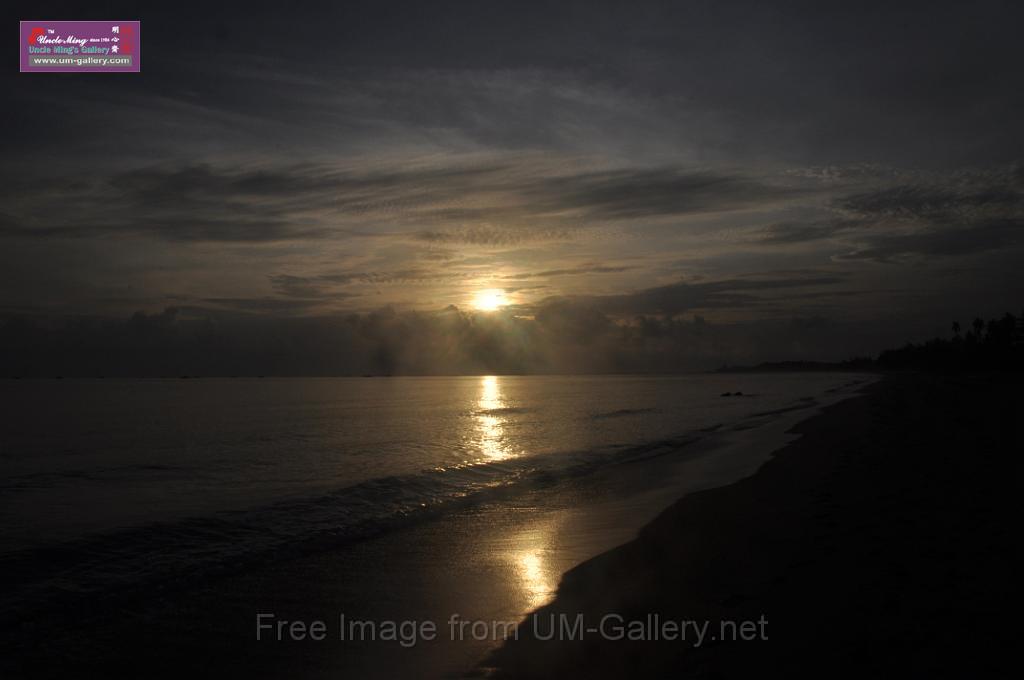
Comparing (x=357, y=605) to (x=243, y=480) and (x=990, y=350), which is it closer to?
(x=243, y=480)

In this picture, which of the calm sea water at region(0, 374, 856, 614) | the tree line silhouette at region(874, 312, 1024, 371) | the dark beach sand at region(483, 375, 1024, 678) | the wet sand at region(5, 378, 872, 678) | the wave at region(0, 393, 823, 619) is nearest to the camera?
the dark beach sand at region(483, 375, 1024, 678)

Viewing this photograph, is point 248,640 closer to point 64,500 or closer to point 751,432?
point 64,500

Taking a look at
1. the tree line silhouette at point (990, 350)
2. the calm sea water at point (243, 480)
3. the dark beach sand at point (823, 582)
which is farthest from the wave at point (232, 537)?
the tree line silhouette at point (990, 350)

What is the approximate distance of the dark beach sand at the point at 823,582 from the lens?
18.5ft

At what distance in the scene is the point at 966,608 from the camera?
20.6 ft

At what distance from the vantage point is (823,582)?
762 cm

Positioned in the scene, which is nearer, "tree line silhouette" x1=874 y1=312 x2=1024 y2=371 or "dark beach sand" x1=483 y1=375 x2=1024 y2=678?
"dark beach sand" x1=483 y1=375 x2=1024 y2=678

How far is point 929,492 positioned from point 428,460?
16.7 meters

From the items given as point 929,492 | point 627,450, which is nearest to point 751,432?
point 627,450

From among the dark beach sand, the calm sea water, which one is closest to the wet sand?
the dark beach sand

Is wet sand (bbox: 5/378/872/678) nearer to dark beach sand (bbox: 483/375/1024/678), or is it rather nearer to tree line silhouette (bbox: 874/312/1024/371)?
dark beach sand (bbox: 483/375/1024/678)

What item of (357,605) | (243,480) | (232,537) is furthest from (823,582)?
(243,480)

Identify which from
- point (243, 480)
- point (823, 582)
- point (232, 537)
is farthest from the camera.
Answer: point (243, 480)

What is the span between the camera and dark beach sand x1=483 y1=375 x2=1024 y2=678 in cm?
565
